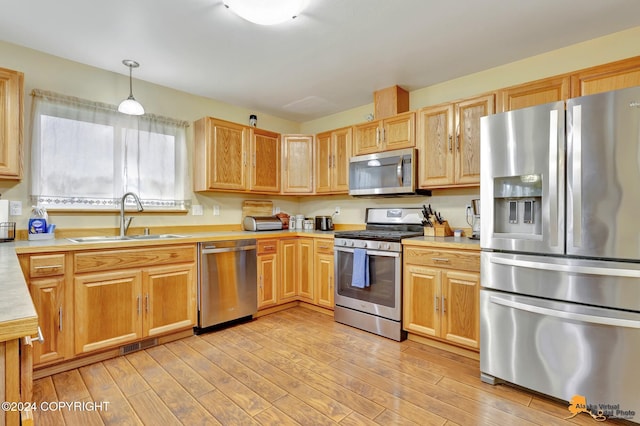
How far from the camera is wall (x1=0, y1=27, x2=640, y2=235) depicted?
2.48 m

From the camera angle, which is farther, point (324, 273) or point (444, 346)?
point (324, 273)

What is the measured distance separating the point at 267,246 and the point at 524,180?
2408 millimetres

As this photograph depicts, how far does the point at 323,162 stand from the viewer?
390 cm

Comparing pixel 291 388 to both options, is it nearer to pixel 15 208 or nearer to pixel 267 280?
pixel 267 280

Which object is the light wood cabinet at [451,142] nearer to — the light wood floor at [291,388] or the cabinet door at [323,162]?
the cabinet door at [323,162]

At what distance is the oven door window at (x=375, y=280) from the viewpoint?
2.83 m

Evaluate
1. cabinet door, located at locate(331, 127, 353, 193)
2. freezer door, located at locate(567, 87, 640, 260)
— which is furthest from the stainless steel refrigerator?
cabinet door, located at locate(331, 127, 353, 193)

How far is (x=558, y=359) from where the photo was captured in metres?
1.82

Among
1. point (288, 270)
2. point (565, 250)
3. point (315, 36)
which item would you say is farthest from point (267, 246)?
point (565, 250)

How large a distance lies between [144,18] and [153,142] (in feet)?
4.34

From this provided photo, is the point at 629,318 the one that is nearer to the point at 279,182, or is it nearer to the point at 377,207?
the point at 377,207

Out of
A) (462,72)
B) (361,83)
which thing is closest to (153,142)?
(361,83)

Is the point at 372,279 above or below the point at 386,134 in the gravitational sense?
below

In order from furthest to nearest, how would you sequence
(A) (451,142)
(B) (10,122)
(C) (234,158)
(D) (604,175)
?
1. (C) (234,158)
2. (A) (451,142)
3. (B) (10,122)
4. (D) (604,175)
